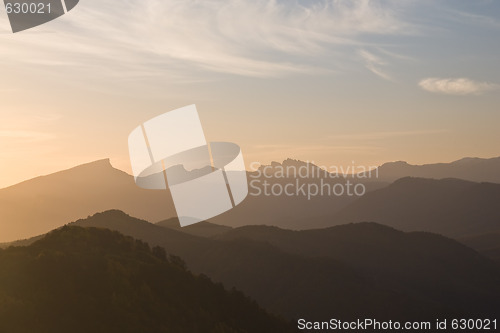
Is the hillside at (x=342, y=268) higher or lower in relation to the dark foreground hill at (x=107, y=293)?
lower

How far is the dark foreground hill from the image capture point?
38344mm

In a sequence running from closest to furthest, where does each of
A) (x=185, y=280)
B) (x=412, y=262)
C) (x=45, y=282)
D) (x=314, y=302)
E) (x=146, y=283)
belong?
(x=45, y=282), (x=146, y=283), (x=185, y=280), (x=314, y=302), (x=412, y=262)

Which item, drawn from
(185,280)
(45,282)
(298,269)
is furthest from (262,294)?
(45,282)

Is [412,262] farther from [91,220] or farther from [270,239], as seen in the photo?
[91,220]

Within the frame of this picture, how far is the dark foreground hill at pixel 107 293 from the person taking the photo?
126 feet

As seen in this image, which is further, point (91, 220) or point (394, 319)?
point (91, 220)

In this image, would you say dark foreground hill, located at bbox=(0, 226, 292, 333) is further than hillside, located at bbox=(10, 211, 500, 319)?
No

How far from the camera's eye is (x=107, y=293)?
4366 cm

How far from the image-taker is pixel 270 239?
170 metres

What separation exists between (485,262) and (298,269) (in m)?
69.6

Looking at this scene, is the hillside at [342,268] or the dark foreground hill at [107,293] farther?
the hillside at [342,268]

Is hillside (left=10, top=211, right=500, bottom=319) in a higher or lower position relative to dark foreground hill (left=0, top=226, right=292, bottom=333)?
lower

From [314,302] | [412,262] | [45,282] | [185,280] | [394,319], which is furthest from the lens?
[412,262]

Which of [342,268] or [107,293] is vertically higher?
[107,293]
